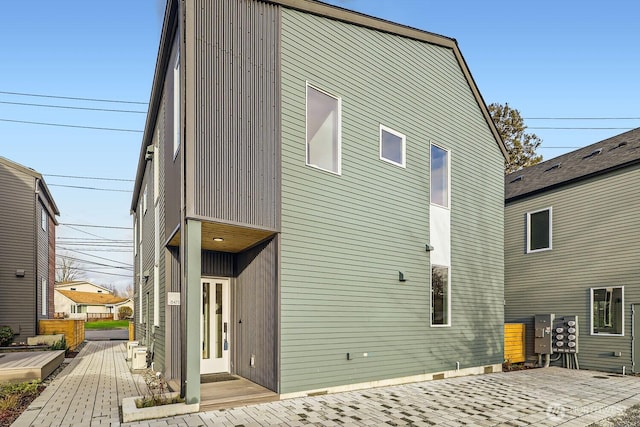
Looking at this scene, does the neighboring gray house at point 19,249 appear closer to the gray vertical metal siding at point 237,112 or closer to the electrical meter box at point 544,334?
the gray vertical metal siding at point 237,112

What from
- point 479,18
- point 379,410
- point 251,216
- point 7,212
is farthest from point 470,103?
point 7,212

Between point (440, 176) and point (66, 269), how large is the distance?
58945mm

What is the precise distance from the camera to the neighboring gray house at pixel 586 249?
1205 centimetres

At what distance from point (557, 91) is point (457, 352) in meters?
13.5

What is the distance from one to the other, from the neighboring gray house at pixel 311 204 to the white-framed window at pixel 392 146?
44mm

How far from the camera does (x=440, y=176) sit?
11.1 meters

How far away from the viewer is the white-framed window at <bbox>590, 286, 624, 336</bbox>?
12.1 m

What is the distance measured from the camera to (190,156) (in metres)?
6.48

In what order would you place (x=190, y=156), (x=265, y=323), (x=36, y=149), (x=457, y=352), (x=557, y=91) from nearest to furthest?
1. (x=190, y=156)
2. (x=265, y=323)
3. (x=457, y=352)
4. (x=557, y=91)
5. (x=36, y=149)

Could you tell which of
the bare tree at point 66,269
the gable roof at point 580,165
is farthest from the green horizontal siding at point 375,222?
the bare tree at point 66,269

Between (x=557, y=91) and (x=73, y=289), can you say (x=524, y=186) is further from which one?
(x=73, y=289)

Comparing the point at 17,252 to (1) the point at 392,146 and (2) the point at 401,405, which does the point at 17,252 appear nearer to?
(1) the point at 392,146

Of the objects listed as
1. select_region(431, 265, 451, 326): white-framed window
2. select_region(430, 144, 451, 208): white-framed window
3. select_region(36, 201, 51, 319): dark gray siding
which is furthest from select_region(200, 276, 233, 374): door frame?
select_region(36, 201, 51, 319): dark gray siding

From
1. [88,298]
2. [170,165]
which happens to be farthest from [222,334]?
[88,298]
